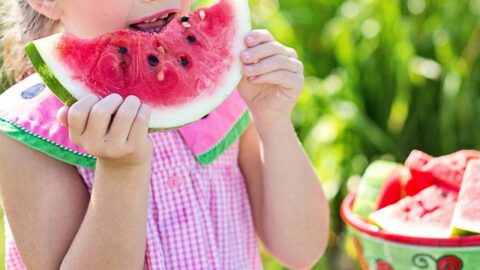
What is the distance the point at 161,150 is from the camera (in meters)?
1.95

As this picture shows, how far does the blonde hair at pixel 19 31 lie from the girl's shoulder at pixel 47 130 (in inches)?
5.1

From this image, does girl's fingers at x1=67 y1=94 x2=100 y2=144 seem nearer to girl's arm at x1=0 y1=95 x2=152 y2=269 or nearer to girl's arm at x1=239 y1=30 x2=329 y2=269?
girl's arm at x1=0 y1=95 x2=152 y2=269

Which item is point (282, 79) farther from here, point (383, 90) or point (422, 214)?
point (383, 90)

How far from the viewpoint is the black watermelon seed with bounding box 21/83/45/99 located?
1.83 m

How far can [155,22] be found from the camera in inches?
71.7

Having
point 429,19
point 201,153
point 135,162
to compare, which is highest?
point 135,162

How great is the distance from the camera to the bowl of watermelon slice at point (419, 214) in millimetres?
1640

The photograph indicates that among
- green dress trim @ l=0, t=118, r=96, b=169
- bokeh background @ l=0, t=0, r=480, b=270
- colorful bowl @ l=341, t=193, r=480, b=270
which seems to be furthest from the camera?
bokeh background @ l=0, t=0, r=480, b=270

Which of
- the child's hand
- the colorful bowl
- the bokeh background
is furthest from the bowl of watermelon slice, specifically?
the bokeh background

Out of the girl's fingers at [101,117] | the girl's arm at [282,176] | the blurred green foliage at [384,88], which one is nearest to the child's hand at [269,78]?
the girl's arm at [282,176]

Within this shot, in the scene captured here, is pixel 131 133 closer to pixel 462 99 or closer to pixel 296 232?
pixel 296 232

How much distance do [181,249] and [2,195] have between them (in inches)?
16.6

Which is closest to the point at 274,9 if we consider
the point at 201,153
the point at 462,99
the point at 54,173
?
the point at 462,99

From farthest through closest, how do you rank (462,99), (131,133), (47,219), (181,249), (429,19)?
(429,19) → (462,99) → (181,249) → (47,219) → (131,133)
